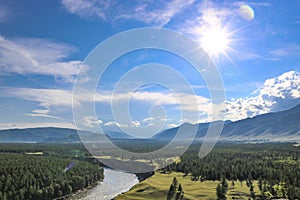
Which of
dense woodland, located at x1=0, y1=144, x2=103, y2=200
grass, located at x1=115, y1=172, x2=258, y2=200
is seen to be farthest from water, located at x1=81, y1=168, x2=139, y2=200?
grass, located at x1=115, y1=172, x2=258, y2=200

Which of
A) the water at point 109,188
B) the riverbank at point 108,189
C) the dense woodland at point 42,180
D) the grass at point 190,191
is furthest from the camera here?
the riverbank at point 108,189

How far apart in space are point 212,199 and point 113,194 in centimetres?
3216

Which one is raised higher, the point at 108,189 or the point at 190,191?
the point at 190,191

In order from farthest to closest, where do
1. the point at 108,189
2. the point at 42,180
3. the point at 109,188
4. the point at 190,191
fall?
1. the point at 109,188
2. the point at 108,189
3. the point at 42,180
4. the point at 190,191

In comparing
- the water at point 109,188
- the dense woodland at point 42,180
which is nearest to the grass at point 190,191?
A: the water at point 109,188

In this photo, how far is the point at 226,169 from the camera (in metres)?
113

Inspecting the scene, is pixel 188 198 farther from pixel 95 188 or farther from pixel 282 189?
pixel 95 188

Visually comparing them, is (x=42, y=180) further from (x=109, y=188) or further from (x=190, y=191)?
(x=190, y=191)

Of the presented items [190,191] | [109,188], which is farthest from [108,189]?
[190,191]

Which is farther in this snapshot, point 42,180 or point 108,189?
point 108,189

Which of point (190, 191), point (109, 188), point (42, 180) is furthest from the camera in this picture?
point (109, 188)

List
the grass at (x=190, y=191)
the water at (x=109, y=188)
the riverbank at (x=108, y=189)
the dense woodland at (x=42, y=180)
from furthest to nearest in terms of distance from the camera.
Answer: the riverbank at (x=108, y=189) → the water at (x=109, y=188) → the dense woodland at (x=42, y=180) → the grass at (x=190, y=191)

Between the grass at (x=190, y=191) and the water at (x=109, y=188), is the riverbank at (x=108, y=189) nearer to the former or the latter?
the water at (x=109, y=188)

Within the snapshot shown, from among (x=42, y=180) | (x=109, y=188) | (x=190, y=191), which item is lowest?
(x=109, y=188)
